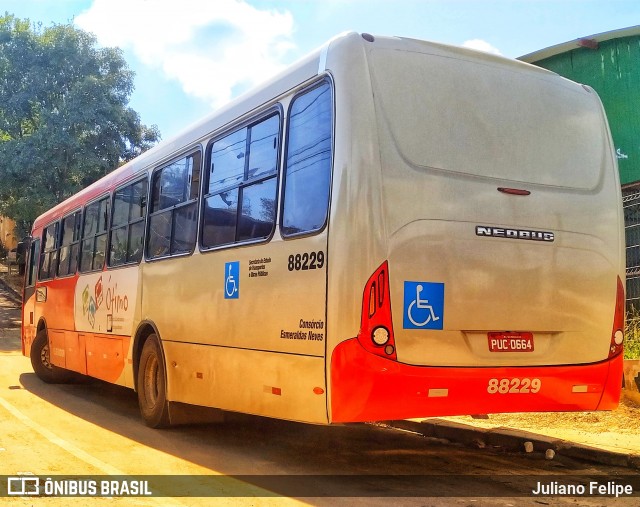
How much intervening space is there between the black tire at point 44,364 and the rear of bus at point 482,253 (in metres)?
9.79

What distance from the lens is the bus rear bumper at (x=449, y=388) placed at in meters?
5.29

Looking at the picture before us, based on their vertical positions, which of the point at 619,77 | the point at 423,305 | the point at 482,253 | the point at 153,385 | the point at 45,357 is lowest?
the point at 153,385

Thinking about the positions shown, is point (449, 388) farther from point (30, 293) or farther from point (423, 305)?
point (30, 293)

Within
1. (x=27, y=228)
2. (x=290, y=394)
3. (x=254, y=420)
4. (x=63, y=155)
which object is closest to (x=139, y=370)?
(x=254, y=420)

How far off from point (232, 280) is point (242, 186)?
883 mm

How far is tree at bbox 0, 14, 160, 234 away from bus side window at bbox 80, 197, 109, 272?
18.3 metres

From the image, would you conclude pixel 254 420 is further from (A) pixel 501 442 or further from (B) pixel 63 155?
(B) pixel 63 155

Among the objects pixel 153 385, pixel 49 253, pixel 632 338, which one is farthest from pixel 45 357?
pixel 632 338

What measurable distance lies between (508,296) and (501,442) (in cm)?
265

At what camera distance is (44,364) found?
13.9 metres

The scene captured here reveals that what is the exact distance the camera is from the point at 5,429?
28.0 ft

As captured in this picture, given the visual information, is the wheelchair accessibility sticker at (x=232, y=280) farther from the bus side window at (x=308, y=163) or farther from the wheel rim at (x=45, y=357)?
the wheel rim at (x=45, y=357)

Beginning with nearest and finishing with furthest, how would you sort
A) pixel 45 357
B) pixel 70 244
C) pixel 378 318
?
pixel 378 318, pixel 70 244, pixel 45 357

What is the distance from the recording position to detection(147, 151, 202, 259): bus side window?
8.08 metres
